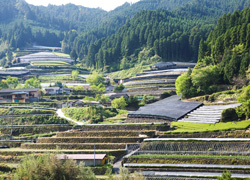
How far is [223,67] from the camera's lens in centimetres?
7150

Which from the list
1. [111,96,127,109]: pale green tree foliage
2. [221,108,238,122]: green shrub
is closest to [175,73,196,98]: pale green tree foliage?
[111,96,127,109]: pale green tree foliage

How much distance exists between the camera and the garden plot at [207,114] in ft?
179

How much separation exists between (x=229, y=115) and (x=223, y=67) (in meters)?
20.6

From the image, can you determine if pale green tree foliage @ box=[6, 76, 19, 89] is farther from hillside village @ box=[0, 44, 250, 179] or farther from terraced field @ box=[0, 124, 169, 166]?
terraced field @ box=[0, 124, 169, 166]

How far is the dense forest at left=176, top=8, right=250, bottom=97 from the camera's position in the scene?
67500mm

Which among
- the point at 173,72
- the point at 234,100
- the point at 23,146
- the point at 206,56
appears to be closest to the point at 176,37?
the point at 173,72

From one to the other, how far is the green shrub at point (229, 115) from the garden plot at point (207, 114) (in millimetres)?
1064

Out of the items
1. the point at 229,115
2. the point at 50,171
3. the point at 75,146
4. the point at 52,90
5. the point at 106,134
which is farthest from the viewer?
the point at 52,90

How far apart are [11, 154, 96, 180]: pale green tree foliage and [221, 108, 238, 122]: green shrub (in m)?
26.5

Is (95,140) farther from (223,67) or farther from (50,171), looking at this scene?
(223,67)

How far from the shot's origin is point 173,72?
9725 cm

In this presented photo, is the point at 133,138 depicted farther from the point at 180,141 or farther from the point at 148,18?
the point at 148,18

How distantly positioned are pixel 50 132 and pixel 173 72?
42376mm

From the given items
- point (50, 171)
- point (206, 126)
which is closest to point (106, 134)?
point (206, 126)
